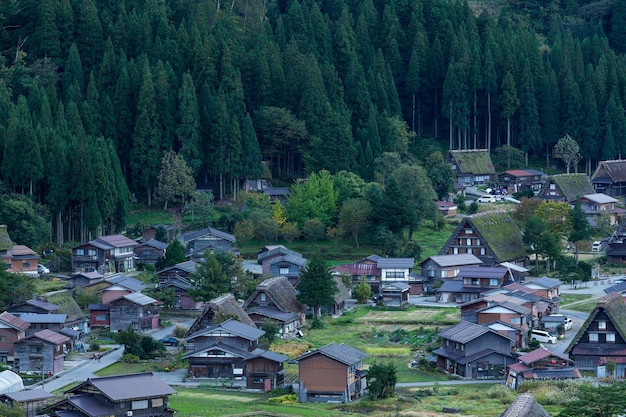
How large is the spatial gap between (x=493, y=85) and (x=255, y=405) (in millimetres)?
53727

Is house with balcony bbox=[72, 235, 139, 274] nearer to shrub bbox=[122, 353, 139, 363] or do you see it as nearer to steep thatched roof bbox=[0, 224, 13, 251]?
steep thatched roof bbox=[0, 224, 13, 251]

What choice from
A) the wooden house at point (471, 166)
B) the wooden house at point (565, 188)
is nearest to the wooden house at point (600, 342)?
the wooden house at point (565, 188)

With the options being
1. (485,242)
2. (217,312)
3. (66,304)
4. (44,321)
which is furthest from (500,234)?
(44,321)

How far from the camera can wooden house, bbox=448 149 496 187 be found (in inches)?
3706

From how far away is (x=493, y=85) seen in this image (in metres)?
99.3

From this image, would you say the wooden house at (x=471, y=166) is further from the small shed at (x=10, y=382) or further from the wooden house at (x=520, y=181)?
the small shed at (x=10, y=382)

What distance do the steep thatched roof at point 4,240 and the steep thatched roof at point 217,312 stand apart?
13732 mm

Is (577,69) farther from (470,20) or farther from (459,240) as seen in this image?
(459,240)

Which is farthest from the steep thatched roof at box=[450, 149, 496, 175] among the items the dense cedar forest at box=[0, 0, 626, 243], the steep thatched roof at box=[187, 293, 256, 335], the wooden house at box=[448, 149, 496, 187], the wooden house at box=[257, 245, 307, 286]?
the steep thatched roof at box=[187, 293, 256, 335]

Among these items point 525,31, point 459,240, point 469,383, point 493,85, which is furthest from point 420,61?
point 469,383

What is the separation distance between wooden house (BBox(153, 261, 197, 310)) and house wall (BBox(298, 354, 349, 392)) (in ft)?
50.6

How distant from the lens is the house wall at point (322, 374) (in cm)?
5119

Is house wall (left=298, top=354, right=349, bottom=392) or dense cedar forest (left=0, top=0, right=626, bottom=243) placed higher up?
dense cedar forest (left=0, top=0, right=626, bottom=243)

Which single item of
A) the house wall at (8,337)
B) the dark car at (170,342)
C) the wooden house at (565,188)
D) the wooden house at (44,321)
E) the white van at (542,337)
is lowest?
the dark car at (170,342)
